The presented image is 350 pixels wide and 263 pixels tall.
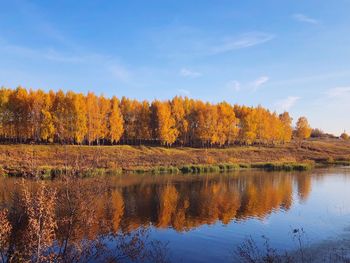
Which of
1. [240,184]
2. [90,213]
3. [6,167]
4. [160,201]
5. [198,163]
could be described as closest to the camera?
[90,213]

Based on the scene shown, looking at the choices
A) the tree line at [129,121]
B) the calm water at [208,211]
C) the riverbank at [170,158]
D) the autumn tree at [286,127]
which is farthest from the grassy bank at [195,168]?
the autumn tree at [286,127]

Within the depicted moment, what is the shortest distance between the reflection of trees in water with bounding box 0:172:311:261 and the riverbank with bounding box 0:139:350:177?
11.1 m

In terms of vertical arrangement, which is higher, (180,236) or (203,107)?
(203,107)

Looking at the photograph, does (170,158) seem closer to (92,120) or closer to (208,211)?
(92,120)

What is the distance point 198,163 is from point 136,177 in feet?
74.5

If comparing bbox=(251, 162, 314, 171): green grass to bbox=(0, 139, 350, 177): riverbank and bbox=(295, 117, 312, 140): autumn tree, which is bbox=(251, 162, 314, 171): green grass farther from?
bbox=(295, 117, 312, 140): autumn tree

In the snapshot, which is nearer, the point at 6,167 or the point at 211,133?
the point at 6,167

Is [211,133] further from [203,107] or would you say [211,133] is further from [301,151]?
[301,151]

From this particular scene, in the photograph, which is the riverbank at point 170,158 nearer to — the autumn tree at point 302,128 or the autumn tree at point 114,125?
the autumn tree at point 114,125

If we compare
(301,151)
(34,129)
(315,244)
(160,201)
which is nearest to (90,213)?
(315,244)

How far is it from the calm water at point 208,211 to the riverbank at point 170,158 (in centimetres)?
1392

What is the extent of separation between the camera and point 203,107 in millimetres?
102438

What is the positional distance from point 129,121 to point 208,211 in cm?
6741

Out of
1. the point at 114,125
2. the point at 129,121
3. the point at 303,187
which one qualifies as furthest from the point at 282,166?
the point at 129,121
